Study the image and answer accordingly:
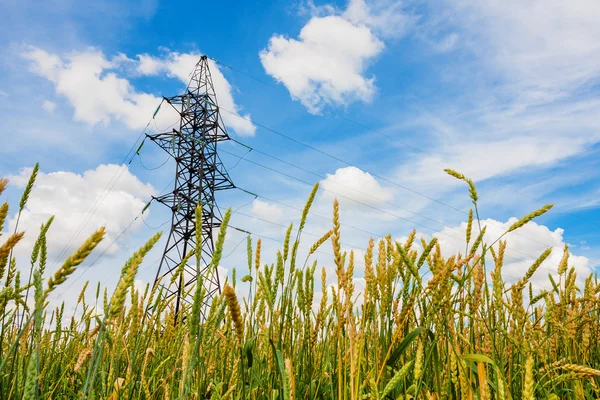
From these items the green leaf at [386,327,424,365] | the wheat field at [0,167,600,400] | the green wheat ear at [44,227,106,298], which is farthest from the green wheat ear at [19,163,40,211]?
the green leaf at [386,327,424,365]

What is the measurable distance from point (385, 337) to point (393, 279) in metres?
0.21

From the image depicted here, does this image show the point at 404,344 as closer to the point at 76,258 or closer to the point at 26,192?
the point at 76,258

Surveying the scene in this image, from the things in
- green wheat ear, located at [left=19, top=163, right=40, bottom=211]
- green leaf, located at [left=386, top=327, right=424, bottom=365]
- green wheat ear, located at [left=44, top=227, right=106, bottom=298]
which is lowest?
green leaf, located at [left=386, top=327, right=424, bottom=365]

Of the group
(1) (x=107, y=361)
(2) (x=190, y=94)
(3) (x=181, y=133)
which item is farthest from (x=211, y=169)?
(1) (x=107, y=361)

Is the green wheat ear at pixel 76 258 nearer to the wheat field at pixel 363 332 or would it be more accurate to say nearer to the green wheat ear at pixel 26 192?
the wheat field at pixel 363 332

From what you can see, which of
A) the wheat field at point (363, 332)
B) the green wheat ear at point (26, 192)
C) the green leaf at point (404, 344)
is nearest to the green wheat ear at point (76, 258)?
the wheat field at point (363, 332)

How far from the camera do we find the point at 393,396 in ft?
5.12

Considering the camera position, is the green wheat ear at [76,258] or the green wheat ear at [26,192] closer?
the green wheat ear at [76,258]

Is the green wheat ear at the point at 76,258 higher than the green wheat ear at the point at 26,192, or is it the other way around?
the green wheat ear at the point at 26,192

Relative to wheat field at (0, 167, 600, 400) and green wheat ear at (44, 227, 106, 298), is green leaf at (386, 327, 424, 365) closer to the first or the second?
wheat field at (0, 167, 600, 400)

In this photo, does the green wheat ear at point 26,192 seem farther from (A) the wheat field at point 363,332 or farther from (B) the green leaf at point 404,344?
(B) the green leaf at point 404,344

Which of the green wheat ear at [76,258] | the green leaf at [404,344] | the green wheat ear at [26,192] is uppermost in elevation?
the green wheat ear at [26,192]

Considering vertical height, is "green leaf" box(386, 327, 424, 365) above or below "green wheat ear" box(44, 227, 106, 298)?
below

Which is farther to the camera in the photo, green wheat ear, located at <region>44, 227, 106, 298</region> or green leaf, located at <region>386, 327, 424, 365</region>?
green leaf, located at <region>386, 327, 424, 365</region>
